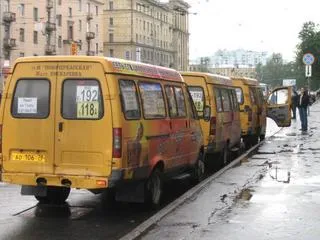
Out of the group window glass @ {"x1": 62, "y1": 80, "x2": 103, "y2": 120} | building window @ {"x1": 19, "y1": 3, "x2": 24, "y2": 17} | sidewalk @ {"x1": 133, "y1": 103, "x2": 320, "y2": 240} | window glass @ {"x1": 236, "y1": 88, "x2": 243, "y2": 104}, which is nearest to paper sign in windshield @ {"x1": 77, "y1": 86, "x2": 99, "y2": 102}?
window glass @ {"x1": 62, "y1": 80, "x2": 103, "y2": 120}

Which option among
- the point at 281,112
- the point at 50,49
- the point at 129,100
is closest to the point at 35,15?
the point at 50,49

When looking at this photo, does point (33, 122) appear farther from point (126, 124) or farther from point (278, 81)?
point (278, 81)

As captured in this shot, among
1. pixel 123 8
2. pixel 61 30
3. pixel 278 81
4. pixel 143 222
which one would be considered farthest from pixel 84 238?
pixel 278 81

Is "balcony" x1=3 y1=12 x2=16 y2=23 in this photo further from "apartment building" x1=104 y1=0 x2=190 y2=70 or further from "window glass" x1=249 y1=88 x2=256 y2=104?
"window glass" x1=249 y1=88 x2=256 y2=104

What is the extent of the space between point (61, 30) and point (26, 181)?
81.7m

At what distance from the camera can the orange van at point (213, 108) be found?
43.1 feet

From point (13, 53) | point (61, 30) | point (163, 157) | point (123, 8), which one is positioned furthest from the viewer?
point (123, 8)

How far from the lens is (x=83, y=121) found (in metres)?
8.01

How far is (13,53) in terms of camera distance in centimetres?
7400

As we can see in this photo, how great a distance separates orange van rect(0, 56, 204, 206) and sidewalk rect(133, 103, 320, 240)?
3.11 ft

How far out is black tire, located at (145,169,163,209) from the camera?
8935 mm

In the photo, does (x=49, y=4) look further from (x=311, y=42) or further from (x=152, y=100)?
(x=152, y=100)

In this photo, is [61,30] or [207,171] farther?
[61,30]

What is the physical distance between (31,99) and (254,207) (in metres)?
3.44
